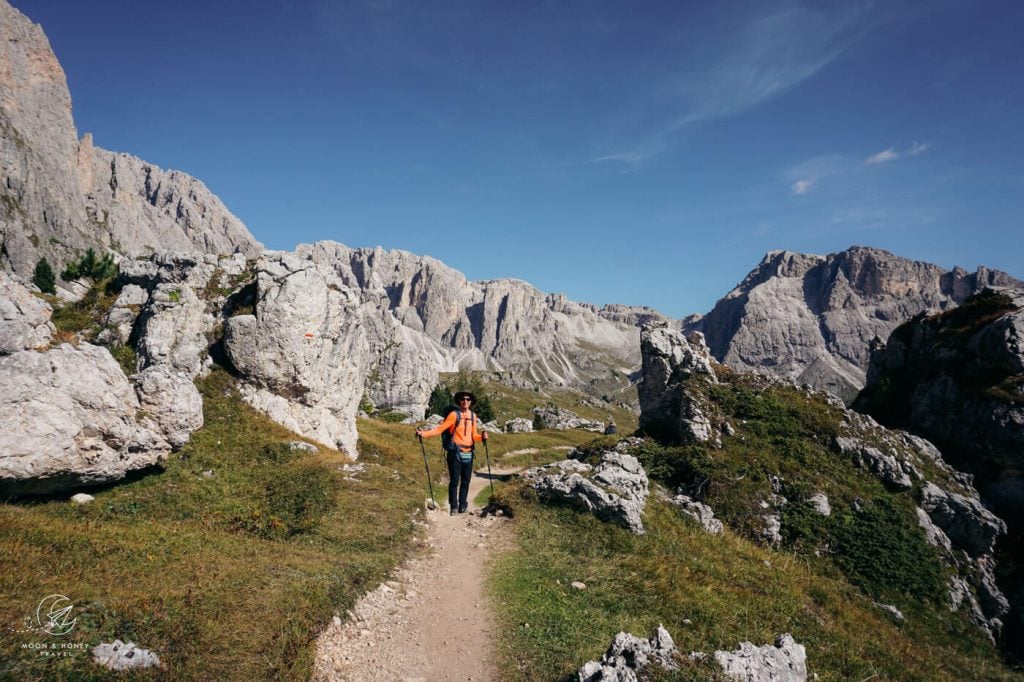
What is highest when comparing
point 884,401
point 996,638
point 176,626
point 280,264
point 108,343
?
point 280,264

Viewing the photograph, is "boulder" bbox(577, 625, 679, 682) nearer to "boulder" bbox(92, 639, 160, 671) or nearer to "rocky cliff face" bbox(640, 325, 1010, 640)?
"boulder" bbox(92, 639, 160, 671)

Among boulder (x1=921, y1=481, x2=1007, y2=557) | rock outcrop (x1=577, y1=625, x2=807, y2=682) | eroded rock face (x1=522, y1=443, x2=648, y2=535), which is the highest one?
eroded rock face (x1=522, y1=443, x2=648, y2=535)

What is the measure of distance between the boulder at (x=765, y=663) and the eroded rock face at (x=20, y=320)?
23101 millimetres

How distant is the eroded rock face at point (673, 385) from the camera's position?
29625mm

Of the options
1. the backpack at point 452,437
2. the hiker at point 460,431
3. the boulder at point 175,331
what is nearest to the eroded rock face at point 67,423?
the boulder at point 175,331

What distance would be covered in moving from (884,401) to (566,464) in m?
25.1

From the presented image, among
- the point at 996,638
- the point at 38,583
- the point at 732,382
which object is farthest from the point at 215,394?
the point at 996,638

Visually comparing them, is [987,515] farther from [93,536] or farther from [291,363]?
[291,363]

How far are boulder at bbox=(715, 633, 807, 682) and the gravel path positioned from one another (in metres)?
4.98

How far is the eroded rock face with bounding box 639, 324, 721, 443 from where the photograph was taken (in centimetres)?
2962

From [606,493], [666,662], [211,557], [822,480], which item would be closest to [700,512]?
[606,493]

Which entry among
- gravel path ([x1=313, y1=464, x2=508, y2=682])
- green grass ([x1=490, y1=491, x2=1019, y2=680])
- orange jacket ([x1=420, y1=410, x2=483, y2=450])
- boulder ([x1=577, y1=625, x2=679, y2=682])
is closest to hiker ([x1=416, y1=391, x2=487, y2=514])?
orange jacket ([x1=420, y1=410, x2=483, y2=450])

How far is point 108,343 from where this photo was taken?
27938 millimetres

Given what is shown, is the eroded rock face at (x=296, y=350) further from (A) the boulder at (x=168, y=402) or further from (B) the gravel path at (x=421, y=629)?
(B) the gravel path at (x=421, y=629)
